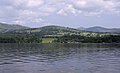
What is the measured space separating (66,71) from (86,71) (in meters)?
3.73

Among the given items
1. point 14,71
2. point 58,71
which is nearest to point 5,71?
point 14,71

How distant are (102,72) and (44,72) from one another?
10452 millimetres

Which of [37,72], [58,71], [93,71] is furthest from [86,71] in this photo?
[37,72]

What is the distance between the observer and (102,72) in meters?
51.2

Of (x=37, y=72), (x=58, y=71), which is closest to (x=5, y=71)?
(x=37, y=72)

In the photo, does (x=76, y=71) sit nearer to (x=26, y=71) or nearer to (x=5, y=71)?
(x=26, y=71)

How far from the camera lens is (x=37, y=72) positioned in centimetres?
5091

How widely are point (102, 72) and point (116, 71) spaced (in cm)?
352

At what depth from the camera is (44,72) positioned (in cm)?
5134

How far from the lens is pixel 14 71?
5262 cm

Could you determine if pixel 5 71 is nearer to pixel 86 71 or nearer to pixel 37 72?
pixel 37 72

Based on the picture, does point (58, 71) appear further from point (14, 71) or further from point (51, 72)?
point (14, 71)

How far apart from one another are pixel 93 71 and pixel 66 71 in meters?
4.96

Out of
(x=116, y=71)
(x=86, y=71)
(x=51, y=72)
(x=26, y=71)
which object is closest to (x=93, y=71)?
(x=86, y=71)
